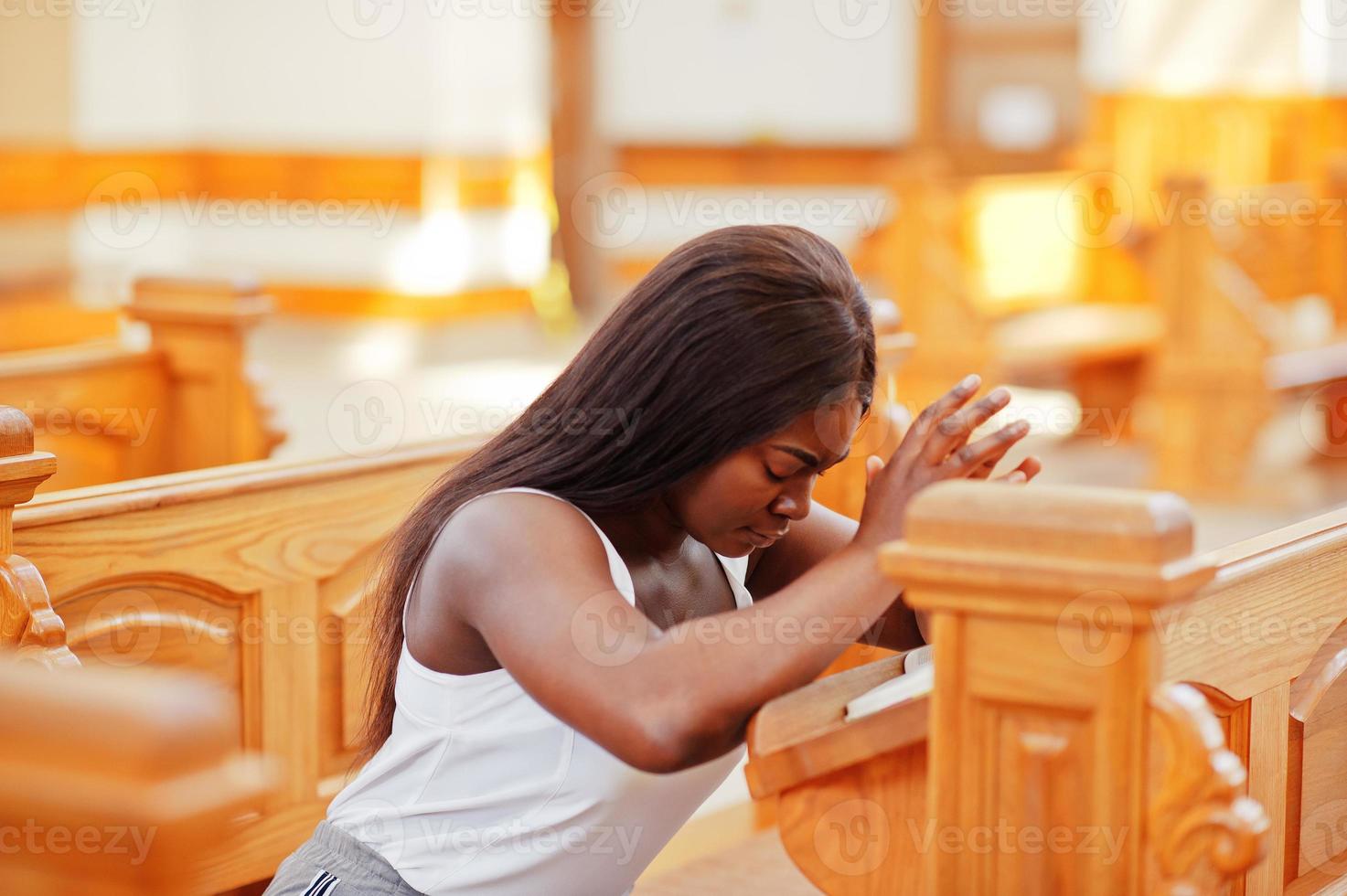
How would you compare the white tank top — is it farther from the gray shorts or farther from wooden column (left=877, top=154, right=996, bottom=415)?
wooden column (left=877, top=154, right=996, bottom=415)

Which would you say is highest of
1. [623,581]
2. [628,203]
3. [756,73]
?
[756,73]

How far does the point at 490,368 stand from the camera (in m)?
9.80

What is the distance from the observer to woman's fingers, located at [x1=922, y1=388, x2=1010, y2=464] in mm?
1591

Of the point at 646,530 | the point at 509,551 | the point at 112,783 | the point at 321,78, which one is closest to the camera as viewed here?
the point at 112,783

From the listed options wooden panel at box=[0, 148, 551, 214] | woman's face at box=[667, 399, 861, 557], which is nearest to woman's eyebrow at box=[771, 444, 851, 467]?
woman's face at box=[667, 399, 861, 557]

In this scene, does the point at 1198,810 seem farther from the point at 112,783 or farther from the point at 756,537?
Result: the point at 112,783

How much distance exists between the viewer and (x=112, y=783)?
0.85 m

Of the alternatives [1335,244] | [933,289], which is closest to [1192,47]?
[1335,244]

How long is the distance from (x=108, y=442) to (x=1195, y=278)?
523 cm

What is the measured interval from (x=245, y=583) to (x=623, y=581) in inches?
50.9

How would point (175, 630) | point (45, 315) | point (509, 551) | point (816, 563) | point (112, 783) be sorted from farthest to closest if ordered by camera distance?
point (45, 315) < point (175, 630) < point (816, 563) < point (509, 551) < point (112, 783)

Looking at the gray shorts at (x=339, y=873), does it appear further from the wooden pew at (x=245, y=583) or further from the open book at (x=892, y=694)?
the wooden pew at (x=245, y=583)

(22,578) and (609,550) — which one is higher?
(609,550)

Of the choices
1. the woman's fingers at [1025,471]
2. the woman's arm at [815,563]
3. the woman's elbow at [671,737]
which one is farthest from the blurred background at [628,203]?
the woman's elbow at [671,737]
